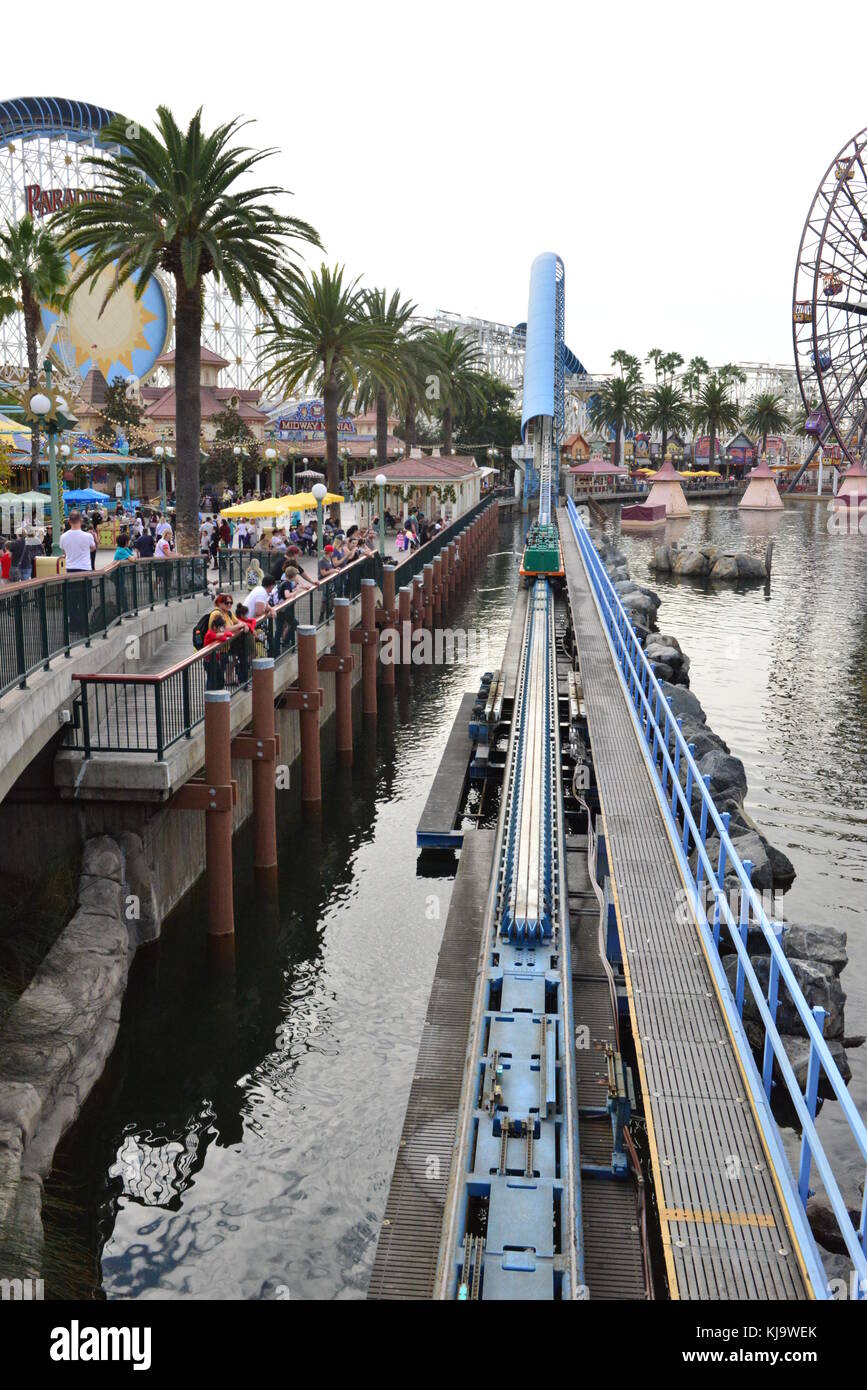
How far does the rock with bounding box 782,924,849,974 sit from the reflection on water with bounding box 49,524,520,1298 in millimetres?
4664

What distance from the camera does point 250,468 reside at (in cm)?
7275

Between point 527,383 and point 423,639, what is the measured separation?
174ft

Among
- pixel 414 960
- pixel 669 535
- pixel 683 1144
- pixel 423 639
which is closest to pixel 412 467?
pixel 423 639

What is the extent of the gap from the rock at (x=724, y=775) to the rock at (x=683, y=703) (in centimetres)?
286

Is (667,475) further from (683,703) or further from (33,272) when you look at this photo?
(683,703)

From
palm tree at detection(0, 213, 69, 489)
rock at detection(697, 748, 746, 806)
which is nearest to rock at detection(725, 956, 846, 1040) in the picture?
rock at detection(697, 748, 746, 806)

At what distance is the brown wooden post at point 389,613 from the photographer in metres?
34.4

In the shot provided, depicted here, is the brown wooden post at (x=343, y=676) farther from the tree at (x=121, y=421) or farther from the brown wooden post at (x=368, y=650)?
the tree at (x=121, y=421)

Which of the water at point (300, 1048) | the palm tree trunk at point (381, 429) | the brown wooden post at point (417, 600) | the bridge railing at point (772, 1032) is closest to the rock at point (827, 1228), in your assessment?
the bridge railing at point (772, 1032)

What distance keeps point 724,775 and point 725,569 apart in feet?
143

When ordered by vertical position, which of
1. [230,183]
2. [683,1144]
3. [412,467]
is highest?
[230,183]

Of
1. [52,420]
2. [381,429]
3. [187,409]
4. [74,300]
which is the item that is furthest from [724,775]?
[74,300]
